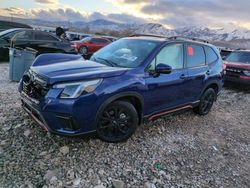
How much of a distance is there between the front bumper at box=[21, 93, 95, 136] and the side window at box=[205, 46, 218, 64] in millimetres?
3336

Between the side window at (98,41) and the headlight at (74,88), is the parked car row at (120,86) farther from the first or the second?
the side window at (98,41)

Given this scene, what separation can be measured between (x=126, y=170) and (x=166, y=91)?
159cm

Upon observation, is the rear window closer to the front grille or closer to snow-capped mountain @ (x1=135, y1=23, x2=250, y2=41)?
the front grille

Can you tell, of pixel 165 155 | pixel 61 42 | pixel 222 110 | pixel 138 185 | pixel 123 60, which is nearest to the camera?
pixel 138 185

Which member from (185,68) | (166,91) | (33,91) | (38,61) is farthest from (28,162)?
(185,68)

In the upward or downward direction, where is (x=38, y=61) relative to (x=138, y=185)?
upward

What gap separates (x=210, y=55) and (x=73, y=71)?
341 cm

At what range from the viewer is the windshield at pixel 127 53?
4.36 metres

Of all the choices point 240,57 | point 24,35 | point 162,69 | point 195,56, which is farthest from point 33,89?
point 240,57

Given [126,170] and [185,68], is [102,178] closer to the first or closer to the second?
[126,170]

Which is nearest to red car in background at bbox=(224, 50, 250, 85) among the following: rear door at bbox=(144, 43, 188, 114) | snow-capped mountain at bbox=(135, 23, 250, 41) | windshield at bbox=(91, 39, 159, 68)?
rear door at bbox=(144, 43, 188, 114)

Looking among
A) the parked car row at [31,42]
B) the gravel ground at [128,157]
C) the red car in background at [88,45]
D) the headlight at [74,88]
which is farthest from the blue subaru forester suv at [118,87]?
the red car in background at [88,45]

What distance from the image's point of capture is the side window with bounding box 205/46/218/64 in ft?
19.0

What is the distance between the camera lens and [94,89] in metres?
3.55
